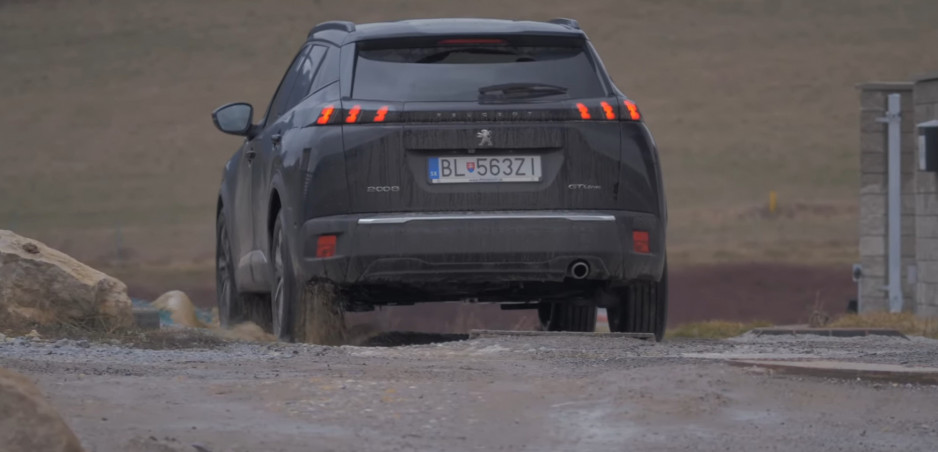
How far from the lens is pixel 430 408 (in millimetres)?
6543

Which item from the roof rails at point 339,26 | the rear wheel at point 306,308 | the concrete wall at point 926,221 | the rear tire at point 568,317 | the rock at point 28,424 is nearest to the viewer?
the rock at point 28,424

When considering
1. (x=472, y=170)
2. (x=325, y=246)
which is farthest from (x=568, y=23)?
(x=325, y=246)

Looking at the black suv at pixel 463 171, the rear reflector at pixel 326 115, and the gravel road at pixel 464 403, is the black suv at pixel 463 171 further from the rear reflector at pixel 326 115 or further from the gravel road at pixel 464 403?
the gravel road at pixel 464 403

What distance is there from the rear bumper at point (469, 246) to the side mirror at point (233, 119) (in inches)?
68.4

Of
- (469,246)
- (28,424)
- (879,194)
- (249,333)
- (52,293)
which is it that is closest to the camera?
(28,424)

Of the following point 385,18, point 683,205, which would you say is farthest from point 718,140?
point 385,18

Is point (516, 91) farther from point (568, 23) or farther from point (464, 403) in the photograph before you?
point (464, 403)

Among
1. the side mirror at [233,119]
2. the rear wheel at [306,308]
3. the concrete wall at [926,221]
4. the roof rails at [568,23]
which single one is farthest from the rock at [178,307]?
the concrete wall at [926,221]

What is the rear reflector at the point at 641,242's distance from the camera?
9.13 meters

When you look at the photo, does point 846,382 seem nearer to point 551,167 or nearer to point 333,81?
point 551,167

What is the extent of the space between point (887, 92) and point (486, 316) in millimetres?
12582

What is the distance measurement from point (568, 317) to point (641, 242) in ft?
7.67

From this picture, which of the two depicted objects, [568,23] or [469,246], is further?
[568,23]

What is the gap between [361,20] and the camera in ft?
186
